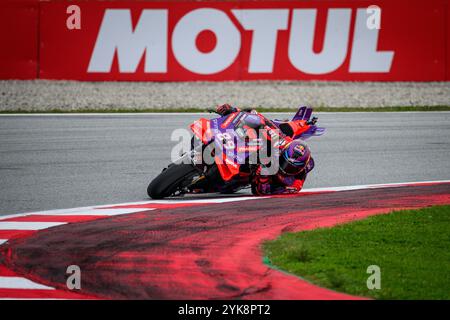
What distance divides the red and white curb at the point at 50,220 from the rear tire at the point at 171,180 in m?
0.15

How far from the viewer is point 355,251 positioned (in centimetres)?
823

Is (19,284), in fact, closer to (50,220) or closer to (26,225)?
(26,225)

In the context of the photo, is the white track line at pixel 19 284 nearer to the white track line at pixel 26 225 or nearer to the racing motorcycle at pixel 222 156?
the white track line at pixel 26 225

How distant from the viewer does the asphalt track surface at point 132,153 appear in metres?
11.7

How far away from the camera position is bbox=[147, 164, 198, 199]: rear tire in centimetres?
1090

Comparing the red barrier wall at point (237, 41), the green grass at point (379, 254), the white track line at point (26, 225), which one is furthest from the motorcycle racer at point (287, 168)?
the red barrier wall at point (237, 41)

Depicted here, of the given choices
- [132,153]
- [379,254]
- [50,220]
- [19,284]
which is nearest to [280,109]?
[132,153]

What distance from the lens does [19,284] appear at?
723cm

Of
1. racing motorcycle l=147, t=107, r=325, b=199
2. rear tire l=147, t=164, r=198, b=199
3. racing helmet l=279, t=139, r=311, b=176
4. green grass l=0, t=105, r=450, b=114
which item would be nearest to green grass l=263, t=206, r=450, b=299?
racing helmet l=279, t=139, r=311, b=176

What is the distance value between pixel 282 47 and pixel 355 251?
1355 cm

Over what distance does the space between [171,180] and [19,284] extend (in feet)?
12.9

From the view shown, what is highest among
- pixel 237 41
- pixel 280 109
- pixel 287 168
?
pixel 237 41

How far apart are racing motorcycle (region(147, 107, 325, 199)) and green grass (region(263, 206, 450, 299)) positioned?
185 centimetres
